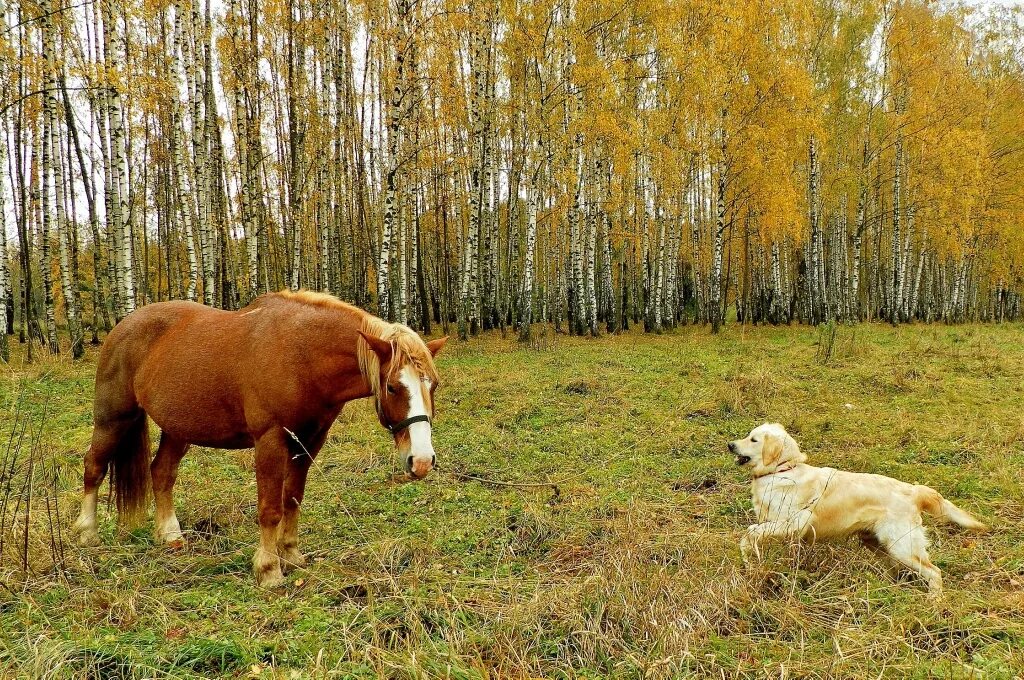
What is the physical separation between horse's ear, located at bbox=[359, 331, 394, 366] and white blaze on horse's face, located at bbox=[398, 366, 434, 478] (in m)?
0.15

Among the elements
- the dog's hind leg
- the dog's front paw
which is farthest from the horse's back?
the dog's hind leg

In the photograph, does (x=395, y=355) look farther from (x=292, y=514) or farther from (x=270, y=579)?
(x=270, y=579)

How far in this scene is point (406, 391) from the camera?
3.25m

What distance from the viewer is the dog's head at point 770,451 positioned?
12.5 ft

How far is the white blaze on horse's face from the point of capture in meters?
3.12

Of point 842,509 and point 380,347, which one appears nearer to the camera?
point 380,347

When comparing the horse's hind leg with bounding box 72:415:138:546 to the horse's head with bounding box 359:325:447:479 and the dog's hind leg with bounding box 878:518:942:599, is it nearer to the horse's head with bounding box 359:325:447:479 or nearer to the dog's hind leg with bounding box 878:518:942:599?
the horse's head with bounding box 359:325:447:479

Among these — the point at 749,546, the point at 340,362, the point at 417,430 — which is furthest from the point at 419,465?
the point at 749,546

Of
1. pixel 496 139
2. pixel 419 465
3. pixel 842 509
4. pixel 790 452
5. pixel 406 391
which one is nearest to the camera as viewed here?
pixel 419 465

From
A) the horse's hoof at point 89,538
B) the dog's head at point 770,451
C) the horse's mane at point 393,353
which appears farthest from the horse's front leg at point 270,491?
the dog's head at point 770,451

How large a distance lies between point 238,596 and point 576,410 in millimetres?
5737

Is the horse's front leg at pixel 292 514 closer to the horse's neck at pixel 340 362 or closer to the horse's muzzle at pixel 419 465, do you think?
the horse's neck at pixel 340 362

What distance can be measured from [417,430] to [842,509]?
8.99 feet

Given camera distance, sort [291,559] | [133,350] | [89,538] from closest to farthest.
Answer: [291,559], [89,538], [133,350]
